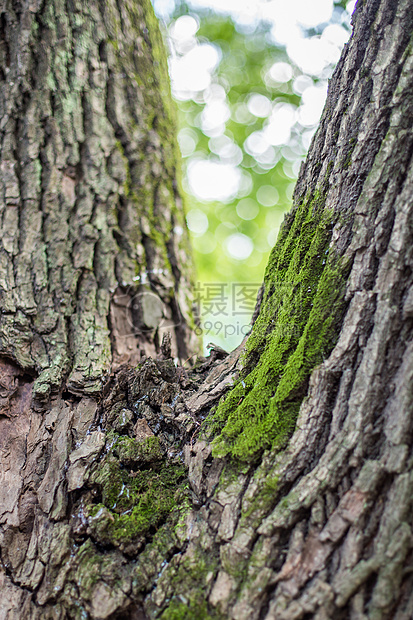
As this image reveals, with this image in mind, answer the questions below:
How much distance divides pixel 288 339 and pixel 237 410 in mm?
310

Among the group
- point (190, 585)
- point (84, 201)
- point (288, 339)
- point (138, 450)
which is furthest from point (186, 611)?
point (84, 201)

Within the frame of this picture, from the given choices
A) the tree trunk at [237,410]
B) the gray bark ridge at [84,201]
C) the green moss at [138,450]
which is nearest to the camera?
the tree trunk at [237,410]

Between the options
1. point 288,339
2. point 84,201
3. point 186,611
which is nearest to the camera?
point 186,611

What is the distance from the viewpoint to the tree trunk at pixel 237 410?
1.06 m

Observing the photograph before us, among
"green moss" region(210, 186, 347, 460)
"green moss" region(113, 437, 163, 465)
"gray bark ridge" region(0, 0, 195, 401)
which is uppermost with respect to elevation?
"gray bark ridge" region(0, 0, 195, 401)

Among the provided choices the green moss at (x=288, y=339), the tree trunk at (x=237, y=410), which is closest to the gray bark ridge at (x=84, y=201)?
the tree trunk at (x=237, y=410)

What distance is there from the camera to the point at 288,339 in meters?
1.40

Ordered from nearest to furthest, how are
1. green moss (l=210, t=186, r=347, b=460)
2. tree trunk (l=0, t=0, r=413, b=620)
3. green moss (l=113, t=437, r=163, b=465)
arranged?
1. tree trunk (l=0, t=0, r=413, b=620)
2. green moss (l=210, t=186, r=347, b=460)
3. green moss (l=113, t=437, r=163, b=465)

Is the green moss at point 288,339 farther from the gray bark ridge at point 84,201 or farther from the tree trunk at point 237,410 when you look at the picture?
the gray bark ridge at point 84,201

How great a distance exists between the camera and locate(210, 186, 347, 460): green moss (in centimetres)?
128

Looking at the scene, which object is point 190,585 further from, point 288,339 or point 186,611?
point 288,339

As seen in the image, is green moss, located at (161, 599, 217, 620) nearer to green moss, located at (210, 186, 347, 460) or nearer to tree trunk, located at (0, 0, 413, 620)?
tree trunk, located at (0, 0, 413, 620)

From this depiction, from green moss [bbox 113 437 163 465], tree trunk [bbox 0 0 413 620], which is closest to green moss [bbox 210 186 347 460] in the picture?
tree trunk [bbox 0 0 413 620]

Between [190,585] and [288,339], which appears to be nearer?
[190,585]
